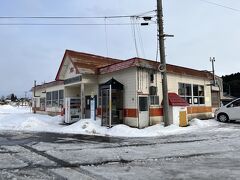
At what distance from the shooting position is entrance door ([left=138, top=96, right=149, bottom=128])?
1795 cm

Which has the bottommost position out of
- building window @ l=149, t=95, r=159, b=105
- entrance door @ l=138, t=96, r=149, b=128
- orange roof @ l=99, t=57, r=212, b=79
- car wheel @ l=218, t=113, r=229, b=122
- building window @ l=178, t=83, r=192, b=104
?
car wheel @ l=218, t=113, r=229, b=122

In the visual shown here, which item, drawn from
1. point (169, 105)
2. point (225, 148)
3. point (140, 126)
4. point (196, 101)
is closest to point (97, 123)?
point (140, 126)

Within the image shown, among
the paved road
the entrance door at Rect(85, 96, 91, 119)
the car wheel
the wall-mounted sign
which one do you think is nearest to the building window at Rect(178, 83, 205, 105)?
the car wheel

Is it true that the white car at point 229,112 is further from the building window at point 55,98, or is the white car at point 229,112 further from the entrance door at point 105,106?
the building window at point 55,98

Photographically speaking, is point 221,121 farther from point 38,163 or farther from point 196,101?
point 38,163

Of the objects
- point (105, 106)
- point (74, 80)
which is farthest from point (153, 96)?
point (74, 80)

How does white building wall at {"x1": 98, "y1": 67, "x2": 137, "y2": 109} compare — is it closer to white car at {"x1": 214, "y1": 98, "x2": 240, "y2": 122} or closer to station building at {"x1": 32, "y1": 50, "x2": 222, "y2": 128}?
station building at {"x1": 32, "y1": 50, "x2": 222, "y2": 128}

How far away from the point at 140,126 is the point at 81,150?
8026 millimetres

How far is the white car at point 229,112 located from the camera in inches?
807

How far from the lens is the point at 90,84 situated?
73.0 ft

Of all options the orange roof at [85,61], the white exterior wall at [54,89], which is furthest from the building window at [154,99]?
the white exterior wall at [54,89]

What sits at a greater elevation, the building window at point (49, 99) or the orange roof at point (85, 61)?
the orange roof at point (85, 61)

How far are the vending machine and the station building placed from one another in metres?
0.28

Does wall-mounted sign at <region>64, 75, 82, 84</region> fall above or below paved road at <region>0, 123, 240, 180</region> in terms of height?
above
